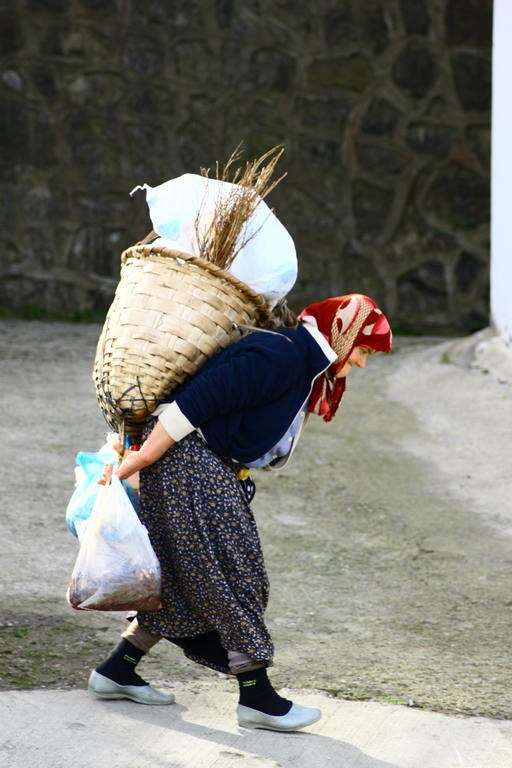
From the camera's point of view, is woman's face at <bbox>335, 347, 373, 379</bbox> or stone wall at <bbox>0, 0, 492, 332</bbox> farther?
stone wall at <bbox>0, 0, 492, 332</bbox>

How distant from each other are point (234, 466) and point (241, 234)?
555 millimetres

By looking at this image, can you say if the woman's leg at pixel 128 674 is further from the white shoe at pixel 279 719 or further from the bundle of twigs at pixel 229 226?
the bundle of twigs at pixel 229 226

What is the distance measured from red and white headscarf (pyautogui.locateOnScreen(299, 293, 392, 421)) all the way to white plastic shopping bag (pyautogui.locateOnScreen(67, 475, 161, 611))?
0.53 m

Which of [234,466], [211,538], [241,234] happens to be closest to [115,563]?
[211,538]

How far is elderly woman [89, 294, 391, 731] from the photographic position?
272 cm

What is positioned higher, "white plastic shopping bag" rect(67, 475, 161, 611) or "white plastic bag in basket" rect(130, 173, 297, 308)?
"white plastic bag in basket" rect(130, 173, 297, 308)

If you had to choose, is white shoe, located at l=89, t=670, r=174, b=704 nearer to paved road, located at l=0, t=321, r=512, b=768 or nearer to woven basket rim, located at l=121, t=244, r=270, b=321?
paved road, located at l=0, t=321, r=512, b=768

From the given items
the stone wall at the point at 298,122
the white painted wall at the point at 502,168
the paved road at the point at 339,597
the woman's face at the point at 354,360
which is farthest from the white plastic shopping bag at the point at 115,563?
the stone wall at the point at 298,122

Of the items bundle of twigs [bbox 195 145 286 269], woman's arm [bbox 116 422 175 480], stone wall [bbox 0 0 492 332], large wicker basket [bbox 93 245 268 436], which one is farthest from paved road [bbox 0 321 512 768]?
stone wall [bbox 0 0 492 332]

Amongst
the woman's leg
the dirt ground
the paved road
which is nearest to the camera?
the paved road

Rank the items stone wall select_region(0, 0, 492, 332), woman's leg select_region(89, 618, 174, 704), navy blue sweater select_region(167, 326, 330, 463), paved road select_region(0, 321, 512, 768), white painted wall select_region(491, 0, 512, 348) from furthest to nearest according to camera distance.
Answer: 1. stone wall select_region(0, 0, 492, 332)
2. white painted wall select_region(491, 0, 512, 348)
3. woman's leg select_region(89, 618, 174, 704)
4. paved road select_region(0, 321, 512, 768)
5. navy blue sweater select_region(167, 326, 330, 463)

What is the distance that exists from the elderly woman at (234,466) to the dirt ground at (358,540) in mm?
375

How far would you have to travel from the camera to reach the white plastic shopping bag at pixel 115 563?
2.72 meters

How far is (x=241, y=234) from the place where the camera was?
111 inches
